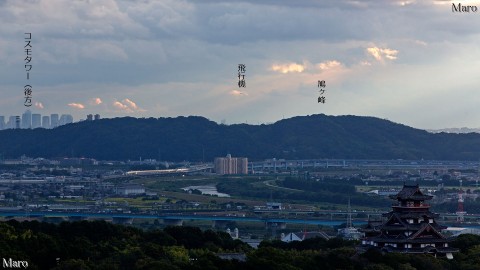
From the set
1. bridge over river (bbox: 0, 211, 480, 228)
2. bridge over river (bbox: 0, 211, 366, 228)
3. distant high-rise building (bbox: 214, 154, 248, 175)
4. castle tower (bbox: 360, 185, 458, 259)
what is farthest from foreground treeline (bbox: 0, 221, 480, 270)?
distant high-rise building (bbox: 214, 154, 248, 175)

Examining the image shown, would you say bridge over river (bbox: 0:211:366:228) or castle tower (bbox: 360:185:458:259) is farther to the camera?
bridge over river (bbox: 0:211:366:228)

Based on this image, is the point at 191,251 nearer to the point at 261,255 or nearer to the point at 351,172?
the point at 261,255

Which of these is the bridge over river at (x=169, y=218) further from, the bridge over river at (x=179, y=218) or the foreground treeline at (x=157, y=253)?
the foreground treeline at (x=157, y=253)

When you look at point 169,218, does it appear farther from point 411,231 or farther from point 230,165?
point 230,165

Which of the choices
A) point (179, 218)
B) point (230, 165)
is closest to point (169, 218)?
point (179, 218)

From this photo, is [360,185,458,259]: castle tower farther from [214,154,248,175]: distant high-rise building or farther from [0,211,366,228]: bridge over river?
[214,154,248,175]: distant high-rise building

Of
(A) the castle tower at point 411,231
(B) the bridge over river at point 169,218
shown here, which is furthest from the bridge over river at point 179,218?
(A) the castle tower at point 411,231
